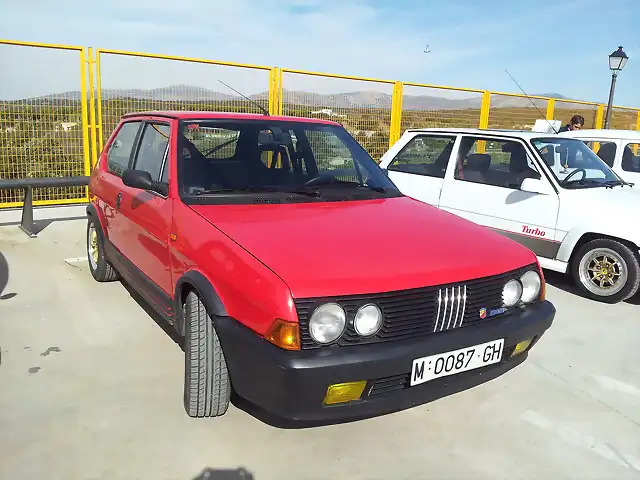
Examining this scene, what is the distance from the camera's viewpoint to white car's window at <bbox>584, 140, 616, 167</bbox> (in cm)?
723

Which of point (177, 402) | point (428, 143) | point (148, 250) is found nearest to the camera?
point (177, 402)

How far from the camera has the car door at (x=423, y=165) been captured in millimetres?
6113

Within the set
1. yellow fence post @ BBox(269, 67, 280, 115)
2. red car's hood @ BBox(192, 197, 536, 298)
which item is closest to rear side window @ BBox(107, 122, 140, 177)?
red car's hood @ BBox(192, 197, 536, 298)

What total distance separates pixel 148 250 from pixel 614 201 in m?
4.28

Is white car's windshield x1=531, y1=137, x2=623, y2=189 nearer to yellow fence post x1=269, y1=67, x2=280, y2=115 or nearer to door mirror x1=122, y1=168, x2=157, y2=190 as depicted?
door mirror x1=122, y1=168, x2=157, y2=190

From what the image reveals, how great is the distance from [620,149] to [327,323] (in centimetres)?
668

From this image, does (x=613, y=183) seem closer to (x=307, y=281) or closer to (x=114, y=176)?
(x=307, y=281)

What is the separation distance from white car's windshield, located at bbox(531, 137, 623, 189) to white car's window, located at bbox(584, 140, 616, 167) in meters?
1.64

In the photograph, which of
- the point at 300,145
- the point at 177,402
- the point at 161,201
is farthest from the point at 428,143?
the point at 177,402

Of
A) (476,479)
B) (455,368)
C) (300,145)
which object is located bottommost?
(476,479)

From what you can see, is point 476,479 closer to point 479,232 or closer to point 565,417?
point 565,417

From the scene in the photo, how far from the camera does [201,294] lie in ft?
8.32

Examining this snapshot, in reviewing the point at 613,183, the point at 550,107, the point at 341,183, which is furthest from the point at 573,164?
the point at 550,107

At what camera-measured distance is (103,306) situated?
14.3ft
